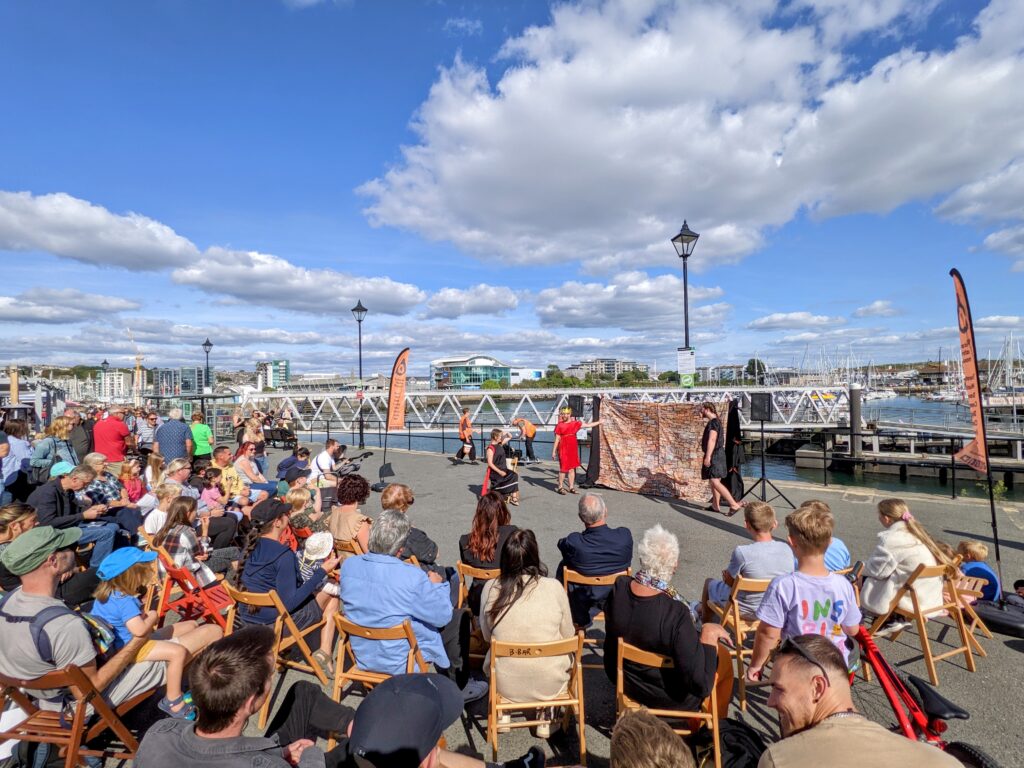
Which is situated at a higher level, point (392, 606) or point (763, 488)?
point (392, 606)

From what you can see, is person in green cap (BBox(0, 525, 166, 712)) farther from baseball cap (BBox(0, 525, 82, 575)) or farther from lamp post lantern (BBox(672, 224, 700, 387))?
lamp post lantern (BBox(672, 224, 700, 387))

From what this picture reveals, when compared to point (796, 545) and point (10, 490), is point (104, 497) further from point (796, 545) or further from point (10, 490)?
point (796, 545)

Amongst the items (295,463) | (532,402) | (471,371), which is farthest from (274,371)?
(295,463)

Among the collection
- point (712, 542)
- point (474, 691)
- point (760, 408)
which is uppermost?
point (760, 408)

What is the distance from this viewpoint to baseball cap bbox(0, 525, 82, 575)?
9.01ft

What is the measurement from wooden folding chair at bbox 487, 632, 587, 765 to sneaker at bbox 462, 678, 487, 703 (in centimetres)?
17

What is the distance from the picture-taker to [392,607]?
3.17m

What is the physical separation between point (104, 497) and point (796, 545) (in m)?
7.17

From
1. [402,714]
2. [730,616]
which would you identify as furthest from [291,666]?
[730,616]

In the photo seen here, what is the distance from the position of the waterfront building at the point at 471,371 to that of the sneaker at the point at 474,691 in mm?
129523

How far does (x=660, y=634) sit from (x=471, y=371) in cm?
13823

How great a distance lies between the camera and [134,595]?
11.5ft

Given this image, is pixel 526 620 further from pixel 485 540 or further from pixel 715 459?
pixel 715 459

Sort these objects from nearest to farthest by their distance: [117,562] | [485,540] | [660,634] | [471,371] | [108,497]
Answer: [660,634] → [117,562] → [485,540] → [108,497] → [471,371]
